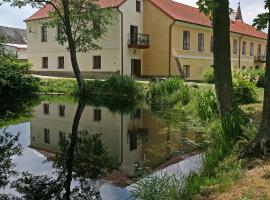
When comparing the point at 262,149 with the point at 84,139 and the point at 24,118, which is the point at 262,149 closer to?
the point at 84,139

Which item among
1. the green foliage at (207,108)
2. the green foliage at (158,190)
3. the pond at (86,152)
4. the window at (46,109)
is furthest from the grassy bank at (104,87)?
the green foliage at (158,190)

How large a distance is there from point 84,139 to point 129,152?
7.04 feet

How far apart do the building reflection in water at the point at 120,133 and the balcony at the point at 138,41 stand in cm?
1582

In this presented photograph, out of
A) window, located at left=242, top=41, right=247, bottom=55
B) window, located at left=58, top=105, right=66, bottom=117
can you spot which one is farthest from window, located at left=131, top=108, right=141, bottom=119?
window, located at left=242, top=41, right=247, bottom=55

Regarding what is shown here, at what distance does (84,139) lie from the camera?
1362cm

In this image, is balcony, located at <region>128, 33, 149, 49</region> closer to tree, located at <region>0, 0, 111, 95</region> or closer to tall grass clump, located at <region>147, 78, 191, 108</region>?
tree, located at <region>0, 0, 111, 95</region>

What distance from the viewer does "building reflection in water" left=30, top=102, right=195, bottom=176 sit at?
11.3 metres

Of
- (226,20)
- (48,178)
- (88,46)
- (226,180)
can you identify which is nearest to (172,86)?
(88,46)

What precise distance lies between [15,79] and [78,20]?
6517 mm

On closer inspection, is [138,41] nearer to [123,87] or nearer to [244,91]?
[123,87]

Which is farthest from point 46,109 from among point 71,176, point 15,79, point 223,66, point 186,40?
point 186,40

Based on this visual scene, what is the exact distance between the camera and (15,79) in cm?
3078

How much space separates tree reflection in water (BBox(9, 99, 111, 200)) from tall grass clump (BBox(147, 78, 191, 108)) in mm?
9116

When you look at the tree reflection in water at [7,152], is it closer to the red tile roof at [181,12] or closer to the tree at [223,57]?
the tree at [223,57]
